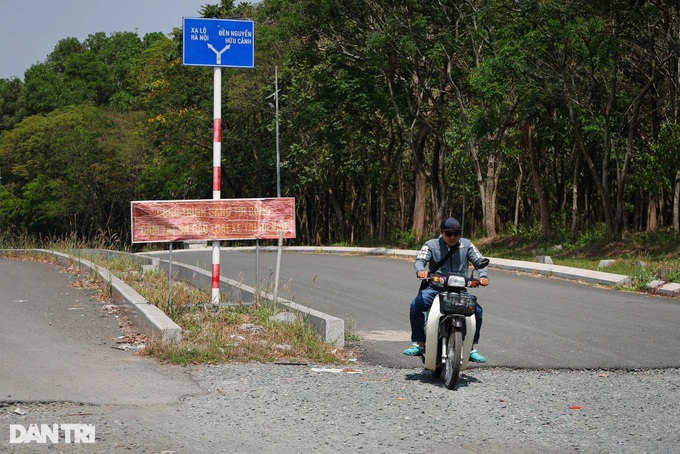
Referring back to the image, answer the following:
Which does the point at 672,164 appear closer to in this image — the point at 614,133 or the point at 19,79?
the point at 614,133

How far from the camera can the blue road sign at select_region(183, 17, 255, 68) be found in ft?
43.6

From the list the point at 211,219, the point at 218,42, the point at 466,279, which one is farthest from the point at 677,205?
the point at 466,279

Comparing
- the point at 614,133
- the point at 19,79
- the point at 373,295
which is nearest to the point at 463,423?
the point at 373,295

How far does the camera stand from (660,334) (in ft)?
43.0

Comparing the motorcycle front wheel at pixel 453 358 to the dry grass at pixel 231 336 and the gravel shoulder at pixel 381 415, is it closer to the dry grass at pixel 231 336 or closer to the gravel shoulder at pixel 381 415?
the gravel shoulder at pixel 381 415

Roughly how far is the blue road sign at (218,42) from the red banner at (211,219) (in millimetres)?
1977

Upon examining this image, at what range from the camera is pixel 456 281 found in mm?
9320

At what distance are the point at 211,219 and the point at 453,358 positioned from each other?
4812 millimetres

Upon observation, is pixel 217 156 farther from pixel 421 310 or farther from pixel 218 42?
pixel 421 310

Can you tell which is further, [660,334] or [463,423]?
[660,334]

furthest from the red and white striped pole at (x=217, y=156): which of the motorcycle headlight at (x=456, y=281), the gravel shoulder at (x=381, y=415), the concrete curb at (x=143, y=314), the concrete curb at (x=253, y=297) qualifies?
the motorcycle headlight at (x=456, y=281)

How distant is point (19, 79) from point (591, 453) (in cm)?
10151

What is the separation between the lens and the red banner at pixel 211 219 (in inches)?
490

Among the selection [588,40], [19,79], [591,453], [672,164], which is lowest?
[591,453]
